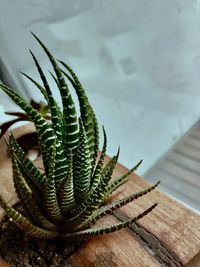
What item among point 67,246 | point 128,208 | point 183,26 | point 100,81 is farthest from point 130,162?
point 67,246

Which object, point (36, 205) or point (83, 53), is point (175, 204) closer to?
point (36, 205)

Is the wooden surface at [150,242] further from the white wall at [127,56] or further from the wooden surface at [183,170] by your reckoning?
the white wall at [127,56]

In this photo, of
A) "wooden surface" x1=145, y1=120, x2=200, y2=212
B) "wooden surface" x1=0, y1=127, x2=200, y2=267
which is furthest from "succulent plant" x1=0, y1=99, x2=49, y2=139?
"wooden surface" x1=145, y1=120, x2=200, y2=212

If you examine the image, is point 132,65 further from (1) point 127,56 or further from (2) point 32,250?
(2) point 32,250

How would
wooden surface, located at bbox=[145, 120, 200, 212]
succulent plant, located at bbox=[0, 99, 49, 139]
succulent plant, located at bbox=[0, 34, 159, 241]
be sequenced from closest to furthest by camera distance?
succulent plant, located at bbox=[0, 34, 159, 241] → succulent plant, located at bbox=[0, 99, 49, 139] → wooden surface, located at bbox=[145, 120, 200, 212]

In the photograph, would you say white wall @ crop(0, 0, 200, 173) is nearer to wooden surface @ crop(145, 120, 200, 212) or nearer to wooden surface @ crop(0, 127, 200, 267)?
wooden surface @ crop(145, 120, 200, 212)
